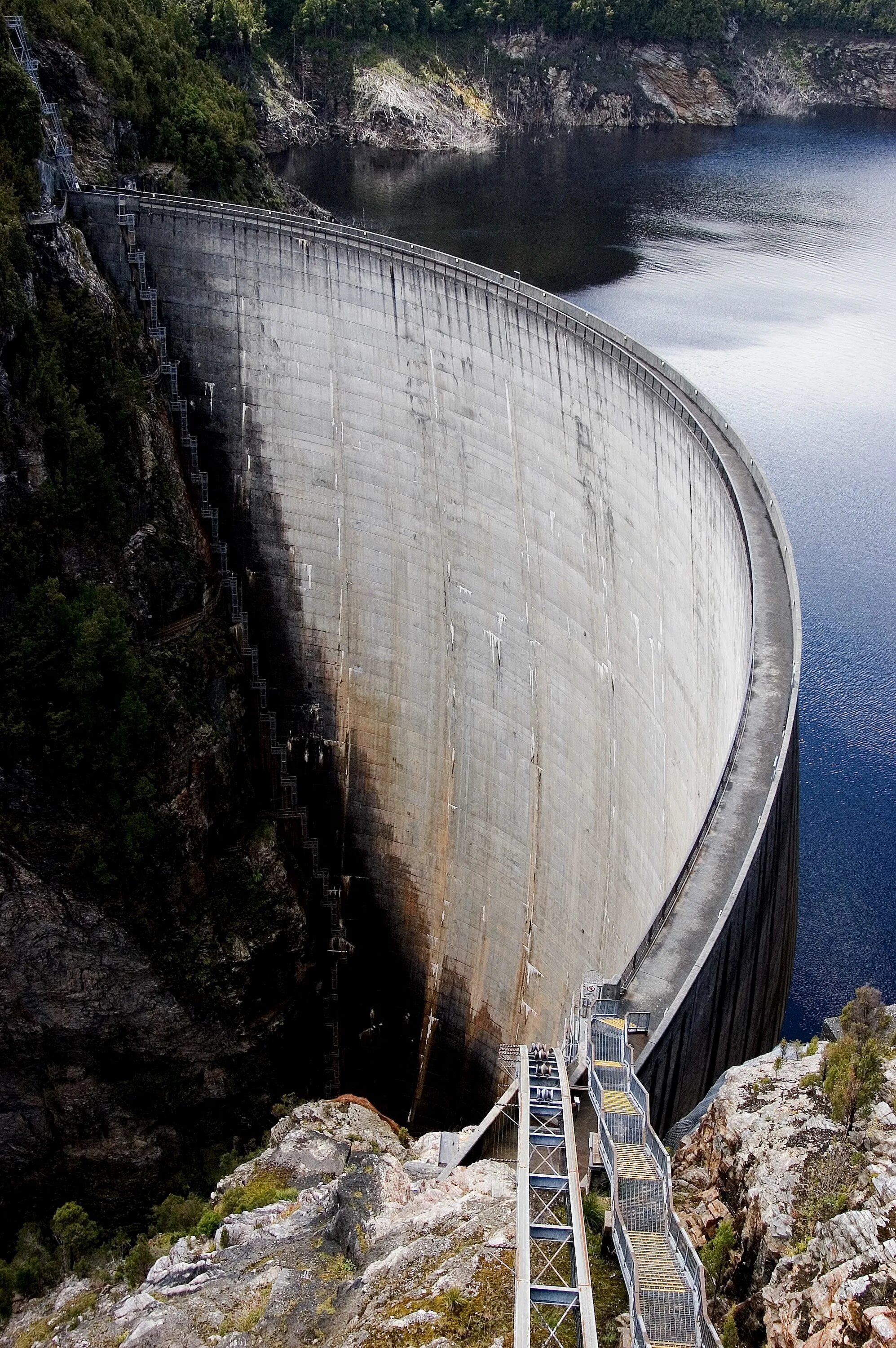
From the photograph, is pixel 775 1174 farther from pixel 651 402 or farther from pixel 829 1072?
pixel 651 402

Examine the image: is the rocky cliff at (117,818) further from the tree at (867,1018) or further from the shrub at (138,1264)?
the tree at (867,1018)

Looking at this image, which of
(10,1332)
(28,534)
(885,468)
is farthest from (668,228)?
(10,1332)

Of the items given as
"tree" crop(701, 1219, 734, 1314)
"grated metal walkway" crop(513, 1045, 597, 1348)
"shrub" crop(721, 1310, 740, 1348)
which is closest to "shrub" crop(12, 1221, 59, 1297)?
"grated metal walkway" crop(513, 1045, 597, 1348)

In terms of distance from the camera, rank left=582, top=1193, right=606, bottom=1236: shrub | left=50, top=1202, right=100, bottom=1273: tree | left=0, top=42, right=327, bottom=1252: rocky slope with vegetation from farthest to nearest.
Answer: left=50, top=1202, right=100, bottom=1273: tree
left=0, top=42, right=327, bottom=1252: rocky slope with vegetation
left=582, top=1193, right=606, bottom=1236: shrub

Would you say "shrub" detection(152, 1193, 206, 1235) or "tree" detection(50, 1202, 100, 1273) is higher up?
"shrub" detection(152, 1193, 206, 1235)

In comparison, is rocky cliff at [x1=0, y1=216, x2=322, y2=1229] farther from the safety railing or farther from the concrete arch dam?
the safety railing

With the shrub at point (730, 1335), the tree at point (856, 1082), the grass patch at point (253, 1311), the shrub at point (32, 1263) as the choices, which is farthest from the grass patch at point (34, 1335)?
the tree at point (856, 1082)
